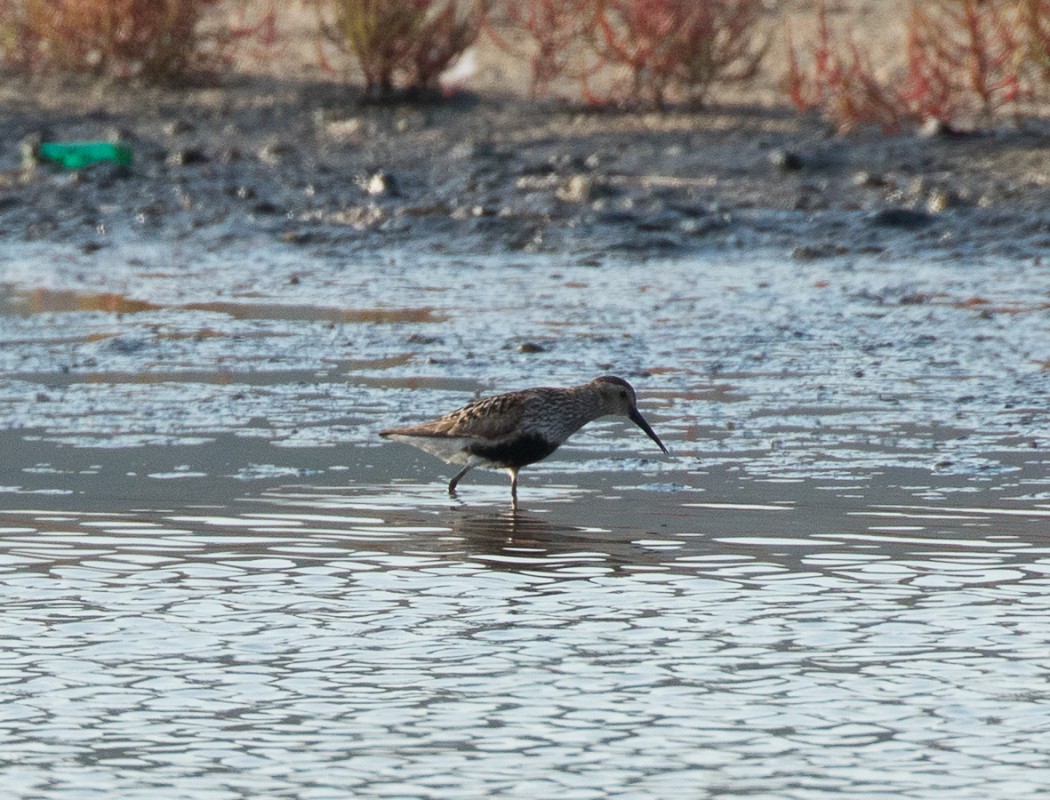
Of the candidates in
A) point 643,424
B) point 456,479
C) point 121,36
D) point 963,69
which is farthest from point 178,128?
point 456,479

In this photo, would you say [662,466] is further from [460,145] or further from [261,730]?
[460,145]

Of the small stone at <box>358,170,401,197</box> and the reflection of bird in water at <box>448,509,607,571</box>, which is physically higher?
Result: the small stone at <box>358,170,401,197</box>

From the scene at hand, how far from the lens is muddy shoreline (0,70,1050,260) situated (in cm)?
1496

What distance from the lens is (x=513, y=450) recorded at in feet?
25.9

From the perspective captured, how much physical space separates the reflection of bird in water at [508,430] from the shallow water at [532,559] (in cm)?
15

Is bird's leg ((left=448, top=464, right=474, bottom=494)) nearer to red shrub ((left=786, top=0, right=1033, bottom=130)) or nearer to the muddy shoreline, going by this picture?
the muddy shoreline

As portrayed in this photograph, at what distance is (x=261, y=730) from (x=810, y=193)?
11161mm

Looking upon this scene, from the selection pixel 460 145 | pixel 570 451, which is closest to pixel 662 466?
pixel 570 451

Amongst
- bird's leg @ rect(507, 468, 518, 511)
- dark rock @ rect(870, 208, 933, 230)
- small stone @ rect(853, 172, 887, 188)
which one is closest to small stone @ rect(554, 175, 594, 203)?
small stone @ rect(853, 172, 887, 188)

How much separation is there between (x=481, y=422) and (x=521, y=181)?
8.58 metres

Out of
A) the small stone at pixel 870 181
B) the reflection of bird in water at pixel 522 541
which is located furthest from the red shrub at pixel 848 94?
the reflection of bird in water at pixel 522 541

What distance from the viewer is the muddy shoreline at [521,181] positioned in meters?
15.0

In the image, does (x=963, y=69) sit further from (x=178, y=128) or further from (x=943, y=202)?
(x=178, y=128)

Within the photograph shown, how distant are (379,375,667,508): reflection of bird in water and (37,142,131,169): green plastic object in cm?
966
